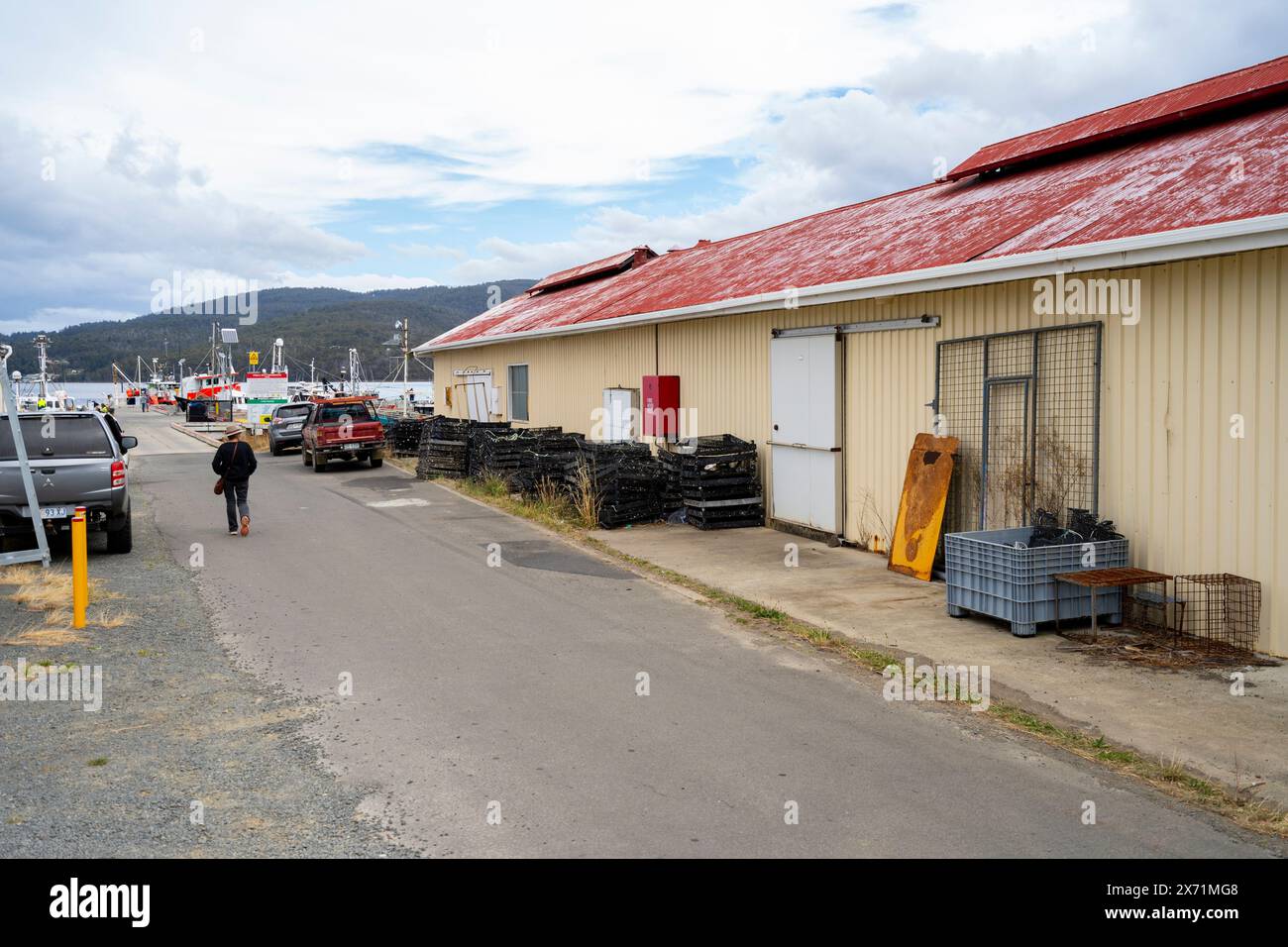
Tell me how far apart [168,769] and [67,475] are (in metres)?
8.77

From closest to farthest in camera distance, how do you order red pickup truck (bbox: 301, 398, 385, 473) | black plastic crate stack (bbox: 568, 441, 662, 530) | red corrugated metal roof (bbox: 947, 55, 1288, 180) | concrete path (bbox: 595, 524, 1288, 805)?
concrete path (bbox: 595, 524, 1288, 805) → red corrugated metal roof (bbox: 947, 55, 1288, 180) → black plastic crate stack (bbox: 568, 441, 662, 530) → red pickup truck (bbox: 301, 398, 385, 473)

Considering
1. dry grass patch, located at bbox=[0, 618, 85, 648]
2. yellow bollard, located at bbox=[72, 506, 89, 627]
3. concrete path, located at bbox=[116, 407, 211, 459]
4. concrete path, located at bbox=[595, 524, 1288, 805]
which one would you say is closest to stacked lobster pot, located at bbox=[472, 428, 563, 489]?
concrete path, located at bbox=[595, 524, 1288, 805]

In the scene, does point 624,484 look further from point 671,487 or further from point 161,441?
point 161,441

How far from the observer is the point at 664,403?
18016 millimetres

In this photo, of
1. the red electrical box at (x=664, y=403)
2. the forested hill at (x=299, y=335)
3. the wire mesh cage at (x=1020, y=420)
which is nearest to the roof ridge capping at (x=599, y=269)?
the red electrical box at (x=664, y=403)

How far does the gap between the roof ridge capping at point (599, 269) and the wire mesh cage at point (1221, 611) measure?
21592 millimetres

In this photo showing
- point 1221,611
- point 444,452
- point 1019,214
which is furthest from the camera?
point 444,452

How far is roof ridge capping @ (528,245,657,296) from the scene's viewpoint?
94.8 feet

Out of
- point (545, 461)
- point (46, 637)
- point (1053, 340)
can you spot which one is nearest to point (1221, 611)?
point (1053, 340)

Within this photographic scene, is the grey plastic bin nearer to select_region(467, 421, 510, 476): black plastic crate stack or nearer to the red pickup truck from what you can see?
select_region(467, 421, 510, 476): black plastic crate stack

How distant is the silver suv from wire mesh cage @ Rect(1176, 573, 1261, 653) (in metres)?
11.9

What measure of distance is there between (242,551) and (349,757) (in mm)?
8651

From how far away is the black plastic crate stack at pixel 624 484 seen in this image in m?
15.6
